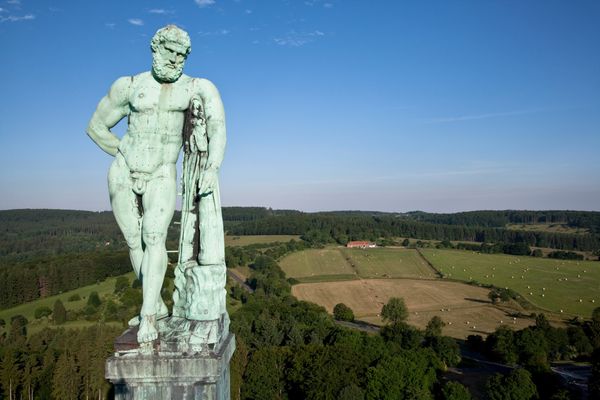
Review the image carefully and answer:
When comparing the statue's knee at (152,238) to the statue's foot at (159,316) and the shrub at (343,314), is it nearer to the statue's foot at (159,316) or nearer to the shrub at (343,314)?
the statue's foot at (159,316)

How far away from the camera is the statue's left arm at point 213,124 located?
23.7 feet

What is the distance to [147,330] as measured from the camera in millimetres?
6742

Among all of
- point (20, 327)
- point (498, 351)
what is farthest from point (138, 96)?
point (20, 327)

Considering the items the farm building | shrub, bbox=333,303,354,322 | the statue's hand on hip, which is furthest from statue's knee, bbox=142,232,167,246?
the farm building

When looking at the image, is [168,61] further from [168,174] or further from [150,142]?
[168,174]

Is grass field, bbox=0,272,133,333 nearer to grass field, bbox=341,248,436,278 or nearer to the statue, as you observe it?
grass field, bbox=341,248,436,278

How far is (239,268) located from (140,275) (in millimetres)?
108788

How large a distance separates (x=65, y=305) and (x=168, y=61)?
3300 inches

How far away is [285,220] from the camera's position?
18062 cm

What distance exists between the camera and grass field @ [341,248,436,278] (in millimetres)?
109688

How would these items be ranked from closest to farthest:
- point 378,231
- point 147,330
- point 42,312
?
point 147,330, point 42,312, point 378,231

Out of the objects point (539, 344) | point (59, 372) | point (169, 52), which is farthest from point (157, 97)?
point (539, 344)

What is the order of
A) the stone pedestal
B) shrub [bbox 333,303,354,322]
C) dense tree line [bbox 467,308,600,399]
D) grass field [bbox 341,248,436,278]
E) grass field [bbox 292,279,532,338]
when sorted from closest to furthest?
the stone pedestal → dense tree line [bbox 467,308,600,399] → grass field [bbox 292,279,532,338] → shrub [bbox 333,303,354,322] → grass field [bbox 341,248,436,278]

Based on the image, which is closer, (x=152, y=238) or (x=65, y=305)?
(x=152, y=238)
